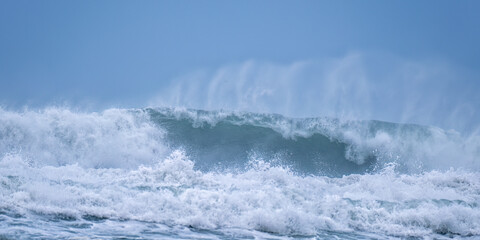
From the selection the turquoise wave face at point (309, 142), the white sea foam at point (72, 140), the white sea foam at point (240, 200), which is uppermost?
the turquoise wave face at point (309, 142)

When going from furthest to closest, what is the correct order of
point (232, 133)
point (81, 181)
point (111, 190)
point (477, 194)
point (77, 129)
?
point (232, 133)
point (77, 129)
point (477, 194)
point (81, 181)
point (111, 190)

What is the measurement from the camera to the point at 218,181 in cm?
Result: 930

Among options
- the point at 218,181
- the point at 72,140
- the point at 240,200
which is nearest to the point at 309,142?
the point at 218,181

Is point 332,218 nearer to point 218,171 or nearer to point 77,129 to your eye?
point 218,171

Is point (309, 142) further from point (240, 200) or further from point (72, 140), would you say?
point (240, 200)

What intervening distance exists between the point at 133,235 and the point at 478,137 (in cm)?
1764

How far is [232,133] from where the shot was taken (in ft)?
55.7

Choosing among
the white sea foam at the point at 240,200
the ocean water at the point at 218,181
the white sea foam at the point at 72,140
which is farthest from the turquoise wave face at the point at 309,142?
Result: the white sea foam at the point at 240,200

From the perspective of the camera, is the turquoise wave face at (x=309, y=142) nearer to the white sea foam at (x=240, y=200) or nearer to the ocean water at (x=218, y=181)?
the ocean water at (x=218, y=181)

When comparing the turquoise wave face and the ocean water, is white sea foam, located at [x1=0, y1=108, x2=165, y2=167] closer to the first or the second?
the ocean water

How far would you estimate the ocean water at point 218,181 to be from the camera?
6766 mm

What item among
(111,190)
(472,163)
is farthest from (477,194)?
(111,190)

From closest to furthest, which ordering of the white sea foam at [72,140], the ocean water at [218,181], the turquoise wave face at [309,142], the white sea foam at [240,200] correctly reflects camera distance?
the ocean water at [218,181]
the white sea foam at [240,200]
the white sea foam at [72,140]
the turquoise wave face at [309,142]

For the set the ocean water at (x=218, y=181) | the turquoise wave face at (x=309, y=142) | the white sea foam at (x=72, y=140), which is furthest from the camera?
the turquoise wave face at (x=309, y=142)
